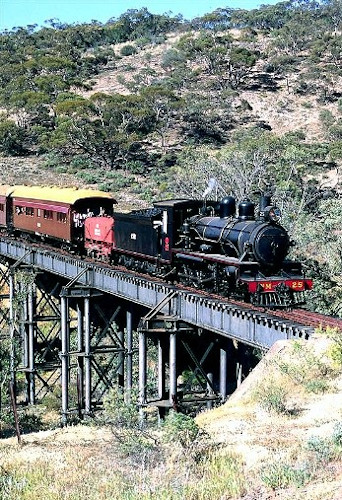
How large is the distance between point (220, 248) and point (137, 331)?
3615 millimetres

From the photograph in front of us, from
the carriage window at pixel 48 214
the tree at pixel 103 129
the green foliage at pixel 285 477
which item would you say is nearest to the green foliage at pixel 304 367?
the green foliage at pixel 285 477

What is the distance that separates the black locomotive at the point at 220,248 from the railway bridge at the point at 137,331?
83cm

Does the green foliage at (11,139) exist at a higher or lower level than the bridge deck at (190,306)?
higher

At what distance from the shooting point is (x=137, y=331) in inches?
830

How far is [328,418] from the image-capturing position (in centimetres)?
1275

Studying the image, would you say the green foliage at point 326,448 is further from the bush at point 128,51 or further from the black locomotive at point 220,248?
the bush at point 128,51

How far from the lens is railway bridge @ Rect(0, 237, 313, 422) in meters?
18.8

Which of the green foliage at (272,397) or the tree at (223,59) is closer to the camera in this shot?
the green foliage at (272,397)

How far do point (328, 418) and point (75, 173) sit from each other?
2362 inches

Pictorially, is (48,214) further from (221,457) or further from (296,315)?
(221,457)

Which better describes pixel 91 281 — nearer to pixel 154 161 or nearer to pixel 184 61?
pixel 154 161

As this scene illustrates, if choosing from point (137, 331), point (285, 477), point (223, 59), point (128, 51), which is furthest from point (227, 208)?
point (128, 51)

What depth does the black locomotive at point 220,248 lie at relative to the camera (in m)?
20.0

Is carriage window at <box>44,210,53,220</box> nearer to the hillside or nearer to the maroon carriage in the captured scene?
the maroon carriage
